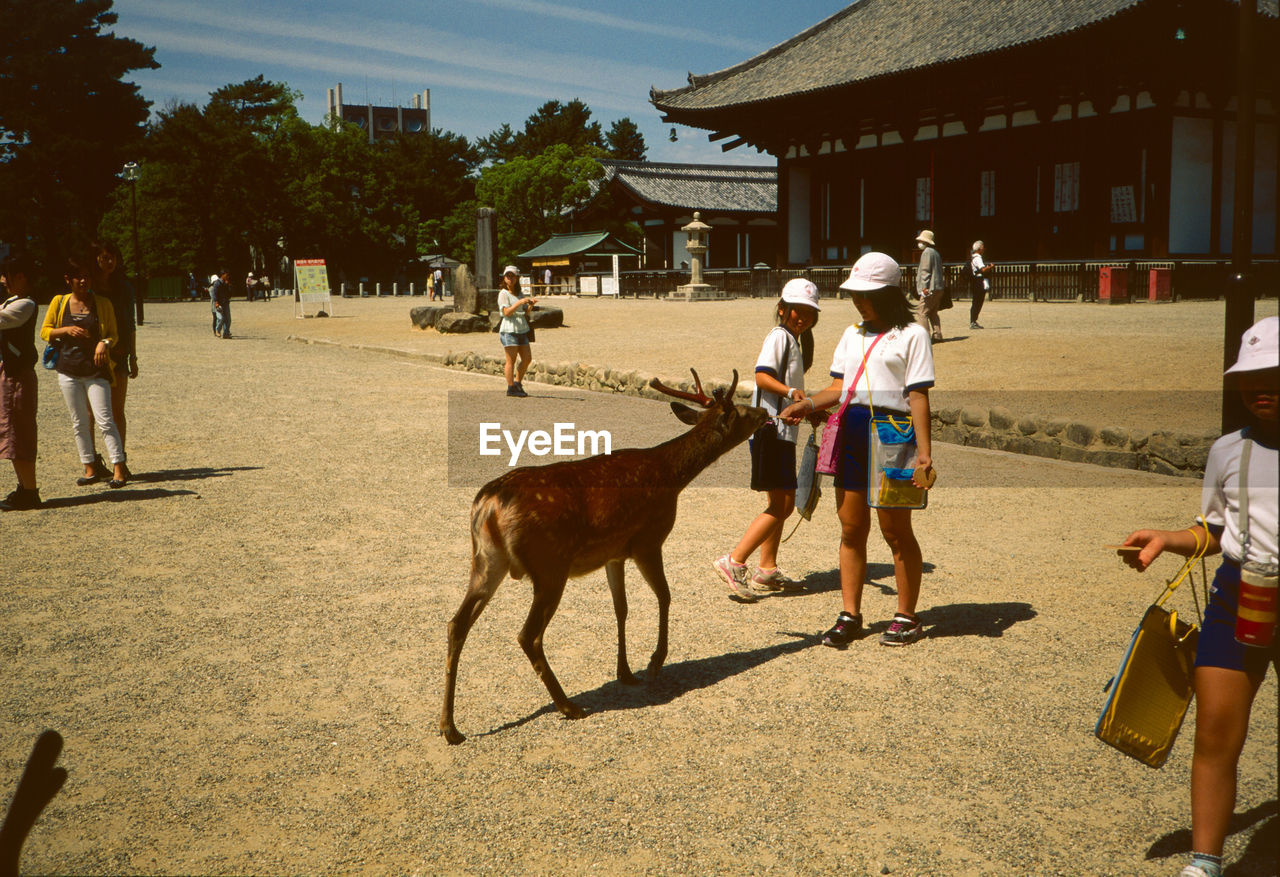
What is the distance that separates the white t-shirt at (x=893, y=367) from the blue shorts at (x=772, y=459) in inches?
30.4

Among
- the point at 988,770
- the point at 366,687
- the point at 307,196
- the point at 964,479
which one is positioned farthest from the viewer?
the point at 307,196

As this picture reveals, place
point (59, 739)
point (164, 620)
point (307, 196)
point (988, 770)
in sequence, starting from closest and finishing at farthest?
point (59, 739)
point (988, 770)
point (164, 620)
point (307, 196)

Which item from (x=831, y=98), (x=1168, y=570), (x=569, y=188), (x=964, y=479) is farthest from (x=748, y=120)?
(x=1168, y=570)

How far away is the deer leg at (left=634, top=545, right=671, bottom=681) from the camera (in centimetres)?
443

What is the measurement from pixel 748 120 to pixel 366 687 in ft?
114

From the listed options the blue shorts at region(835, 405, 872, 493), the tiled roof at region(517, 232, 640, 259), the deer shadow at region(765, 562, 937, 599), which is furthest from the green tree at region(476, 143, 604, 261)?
the blue shorts at region(835, 405, 872, 493)

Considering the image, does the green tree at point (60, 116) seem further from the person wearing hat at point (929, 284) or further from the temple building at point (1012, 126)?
the person wearing hat at point (929, 284)

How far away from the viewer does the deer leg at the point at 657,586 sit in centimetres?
443

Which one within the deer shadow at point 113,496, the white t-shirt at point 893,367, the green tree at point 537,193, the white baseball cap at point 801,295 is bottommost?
the deer shadow at point 113,496

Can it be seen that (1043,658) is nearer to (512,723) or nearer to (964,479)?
(512,723)

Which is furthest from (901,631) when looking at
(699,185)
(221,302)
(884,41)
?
(699,185)

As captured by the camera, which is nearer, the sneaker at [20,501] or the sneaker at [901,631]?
the sneaker at [901,631]

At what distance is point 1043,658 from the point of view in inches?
185

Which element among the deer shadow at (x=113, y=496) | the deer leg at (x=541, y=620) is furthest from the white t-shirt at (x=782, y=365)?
the deer shadow at (x=113, y=496)
